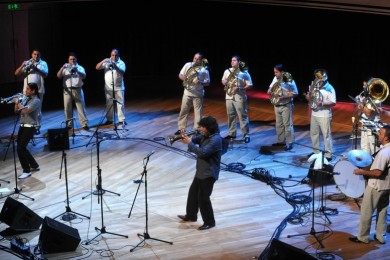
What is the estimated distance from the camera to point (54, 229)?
26.8 feet

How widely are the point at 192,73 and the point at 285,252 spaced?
687 centimetres

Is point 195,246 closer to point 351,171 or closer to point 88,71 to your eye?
point 351,171

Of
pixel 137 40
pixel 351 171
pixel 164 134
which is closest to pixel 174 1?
pixel 137 40

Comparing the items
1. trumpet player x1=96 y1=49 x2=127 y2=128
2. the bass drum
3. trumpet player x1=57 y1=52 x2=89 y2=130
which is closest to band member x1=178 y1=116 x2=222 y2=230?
the bass drum

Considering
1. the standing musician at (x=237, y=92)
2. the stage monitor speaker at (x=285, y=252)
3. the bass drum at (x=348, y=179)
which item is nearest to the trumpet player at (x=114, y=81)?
the standing musician at (x=237, y=92)

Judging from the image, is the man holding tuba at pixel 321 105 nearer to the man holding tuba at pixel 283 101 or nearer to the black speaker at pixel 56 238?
the man holding tuba at pixel 283 101

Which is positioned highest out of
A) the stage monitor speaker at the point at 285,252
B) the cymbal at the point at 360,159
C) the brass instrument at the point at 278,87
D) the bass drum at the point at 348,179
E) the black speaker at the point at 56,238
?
the brass instrument at the point at 278,87

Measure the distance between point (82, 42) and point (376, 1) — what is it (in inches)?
454

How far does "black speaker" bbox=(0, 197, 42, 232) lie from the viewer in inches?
346

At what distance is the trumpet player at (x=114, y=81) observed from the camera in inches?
547

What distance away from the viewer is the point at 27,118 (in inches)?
433

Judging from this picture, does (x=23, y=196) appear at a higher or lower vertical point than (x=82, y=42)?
lower

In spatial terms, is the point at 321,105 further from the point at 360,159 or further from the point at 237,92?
the point at 360,159

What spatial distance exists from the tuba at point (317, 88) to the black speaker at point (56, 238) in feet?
17.0
